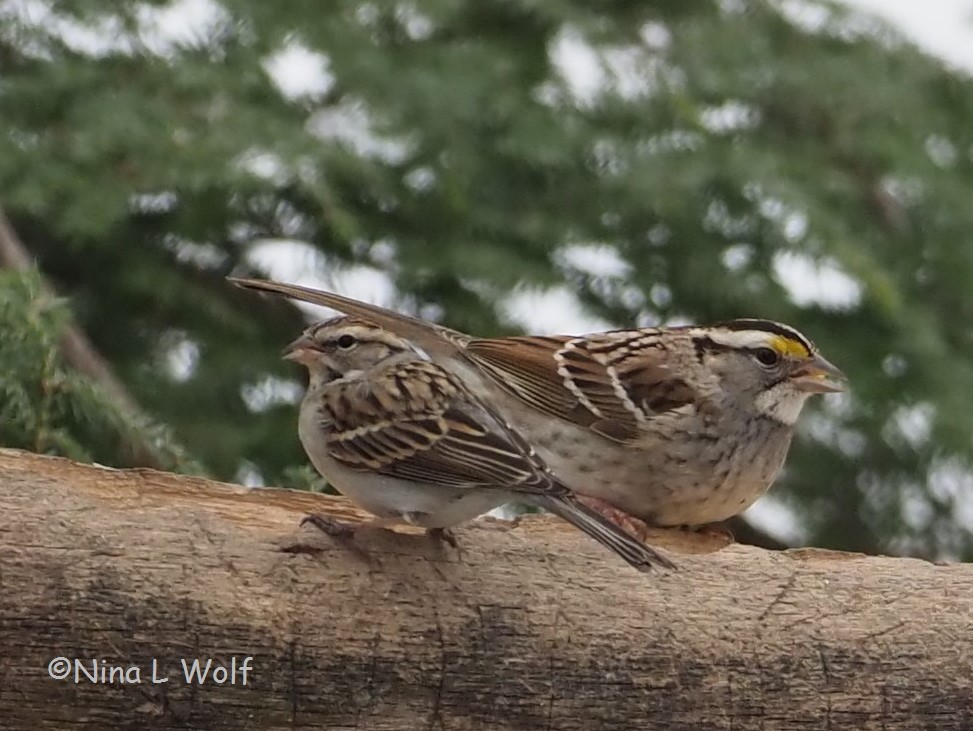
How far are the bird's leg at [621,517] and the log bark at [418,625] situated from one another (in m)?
0.46

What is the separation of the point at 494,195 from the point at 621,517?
2.65 feet

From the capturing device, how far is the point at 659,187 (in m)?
3.42

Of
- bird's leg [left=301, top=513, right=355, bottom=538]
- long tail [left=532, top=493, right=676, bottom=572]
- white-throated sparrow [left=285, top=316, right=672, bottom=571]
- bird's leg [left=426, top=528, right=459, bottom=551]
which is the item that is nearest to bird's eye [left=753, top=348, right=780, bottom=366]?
white-throated sparrow [left=285, top=316, right=672, bottom=571]

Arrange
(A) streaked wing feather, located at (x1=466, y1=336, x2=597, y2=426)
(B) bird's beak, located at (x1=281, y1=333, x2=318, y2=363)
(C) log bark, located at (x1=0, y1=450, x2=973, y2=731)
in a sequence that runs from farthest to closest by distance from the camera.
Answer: (A) streaked wing feather, located at (x1=466, y1=336, x2=597, y2=426) < (B) bird's beak, located at (x1=281, y1=333, x2=318, y2=363) < (C) log bark, located at (x1=0, y1=450, x2=973, y2=731)

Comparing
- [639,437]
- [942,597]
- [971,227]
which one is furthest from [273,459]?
[971,227]

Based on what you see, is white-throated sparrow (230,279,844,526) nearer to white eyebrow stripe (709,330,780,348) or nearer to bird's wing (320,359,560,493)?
white eyebrow stripe (709,330,780,348)

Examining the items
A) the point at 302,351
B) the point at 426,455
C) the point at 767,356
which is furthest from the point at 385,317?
the point at 767,356

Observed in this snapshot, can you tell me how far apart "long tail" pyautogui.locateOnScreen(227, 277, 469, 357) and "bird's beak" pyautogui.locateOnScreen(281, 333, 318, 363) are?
8 cm

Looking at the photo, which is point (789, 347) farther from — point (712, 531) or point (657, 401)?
point (712, 531)

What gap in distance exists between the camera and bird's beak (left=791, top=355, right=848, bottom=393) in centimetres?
333

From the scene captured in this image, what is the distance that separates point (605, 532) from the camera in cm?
247

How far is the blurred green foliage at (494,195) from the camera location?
322 centimetres

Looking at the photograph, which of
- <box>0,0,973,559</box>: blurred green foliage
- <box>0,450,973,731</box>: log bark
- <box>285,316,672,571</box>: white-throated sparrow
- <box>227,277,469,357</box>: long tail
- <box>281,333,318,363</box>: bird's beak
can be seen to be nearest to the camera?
<box>0,450,973,731</box>: log bark

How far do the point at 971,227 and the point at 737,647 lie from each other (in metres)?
1.60
